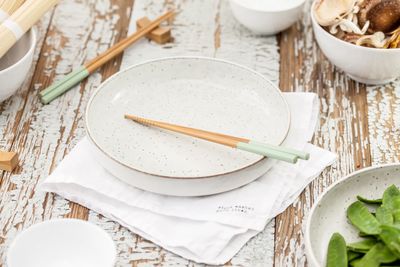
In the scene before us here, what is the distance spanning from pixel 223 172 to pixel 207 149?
0.12 m

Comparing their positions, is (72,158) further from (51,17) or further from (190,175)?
(51,17)

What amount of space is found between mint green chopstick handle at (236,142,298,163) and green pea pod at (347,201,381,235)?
126mm

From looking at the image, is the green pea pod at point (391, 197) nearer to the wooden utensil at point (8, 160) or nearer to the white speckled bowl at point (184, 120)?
the white speckled bowl at point (184, 120)

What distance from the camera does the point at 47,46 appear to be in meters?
1.85

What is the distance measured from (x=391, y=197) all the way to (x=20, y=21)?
799mm

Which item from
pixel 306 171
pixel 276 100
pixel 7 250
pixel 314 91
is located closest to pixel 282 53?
pixel 314 91

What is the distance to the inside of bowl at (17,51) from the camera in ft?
5.42

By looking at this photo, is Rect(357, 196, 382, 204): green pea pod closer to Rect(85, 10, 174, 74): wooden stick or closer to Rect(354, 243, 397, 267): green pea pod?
Rect(354, 243, 397, 267): green pea pod

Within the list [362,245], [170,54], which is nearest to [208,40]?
[170,54]

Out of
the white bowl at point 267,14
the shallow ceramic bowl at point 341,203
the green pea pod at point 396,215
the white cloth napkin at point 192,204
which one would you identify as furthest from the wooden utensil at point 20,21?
the green pea pod at point 396,215

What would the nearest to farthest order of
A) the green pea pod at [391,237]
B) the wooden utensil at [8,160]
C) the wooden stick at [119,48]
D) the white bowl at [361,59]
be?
the green pea pod at [391,237] → the wooden utensil at [8,160] → the white bowl at [361,59] → the wooden stick at [119,48]

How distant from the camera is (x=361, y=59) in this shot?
1604 mm

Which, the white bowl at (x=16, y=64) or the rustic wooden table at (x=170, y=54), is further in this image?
the white bowl at (x=16, y=64)

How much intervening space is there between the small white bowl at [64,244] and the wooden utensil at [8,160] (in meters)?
0.27
